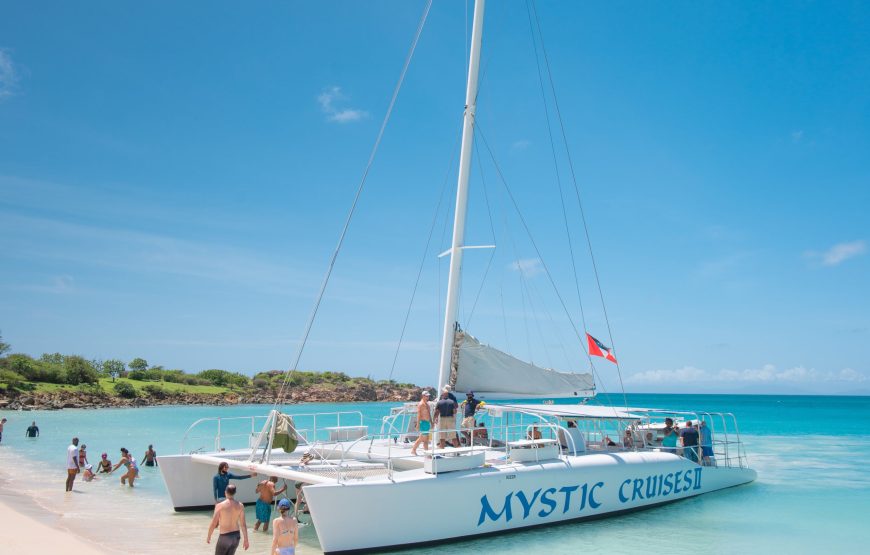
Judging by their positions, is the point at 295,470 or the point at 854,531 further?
the point at 854,531

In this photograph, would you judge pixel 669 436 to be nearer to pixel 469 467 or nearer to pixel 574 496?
pixel 574 496

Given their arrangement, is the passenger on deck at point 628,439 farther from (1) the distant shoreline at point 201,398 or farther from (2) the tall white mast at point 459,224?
(1) the distant shoreline at point 201,398

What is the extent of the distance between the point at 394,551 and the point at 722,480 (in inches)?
430

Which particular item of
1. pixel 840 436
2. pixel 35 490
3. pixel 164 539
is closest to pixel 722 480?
pixel 164 539

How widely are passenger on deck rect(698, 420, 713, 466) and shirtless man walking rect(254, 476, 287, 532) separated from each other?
1101 cm

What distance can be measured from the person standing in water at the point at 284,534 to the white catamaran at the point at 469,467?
3.38 ft

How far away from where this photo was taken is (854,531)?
13.6 meters

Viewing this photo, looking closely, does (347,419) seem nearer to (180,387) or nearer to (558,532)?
(180,387)

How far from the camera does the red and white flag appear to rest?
1484 centimetres

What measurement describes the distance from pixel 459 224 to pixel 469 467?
5.34m

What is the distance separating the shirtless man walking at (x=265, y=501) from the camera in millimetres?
10703

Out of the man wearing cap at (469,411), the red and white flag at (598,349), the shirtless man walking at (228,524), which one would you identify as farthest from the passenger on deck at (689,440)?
the shirtless man walking at (228,524)

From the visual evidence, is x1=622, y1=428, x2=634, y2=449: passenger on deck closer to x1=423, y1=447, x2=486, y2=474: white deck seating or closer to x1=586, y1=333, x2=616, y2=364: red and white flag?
x1=586, y1=333, x2=616, y2=364: red and white flag

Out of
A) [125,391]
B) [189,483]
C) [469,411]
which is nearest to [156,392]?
[125,391]
